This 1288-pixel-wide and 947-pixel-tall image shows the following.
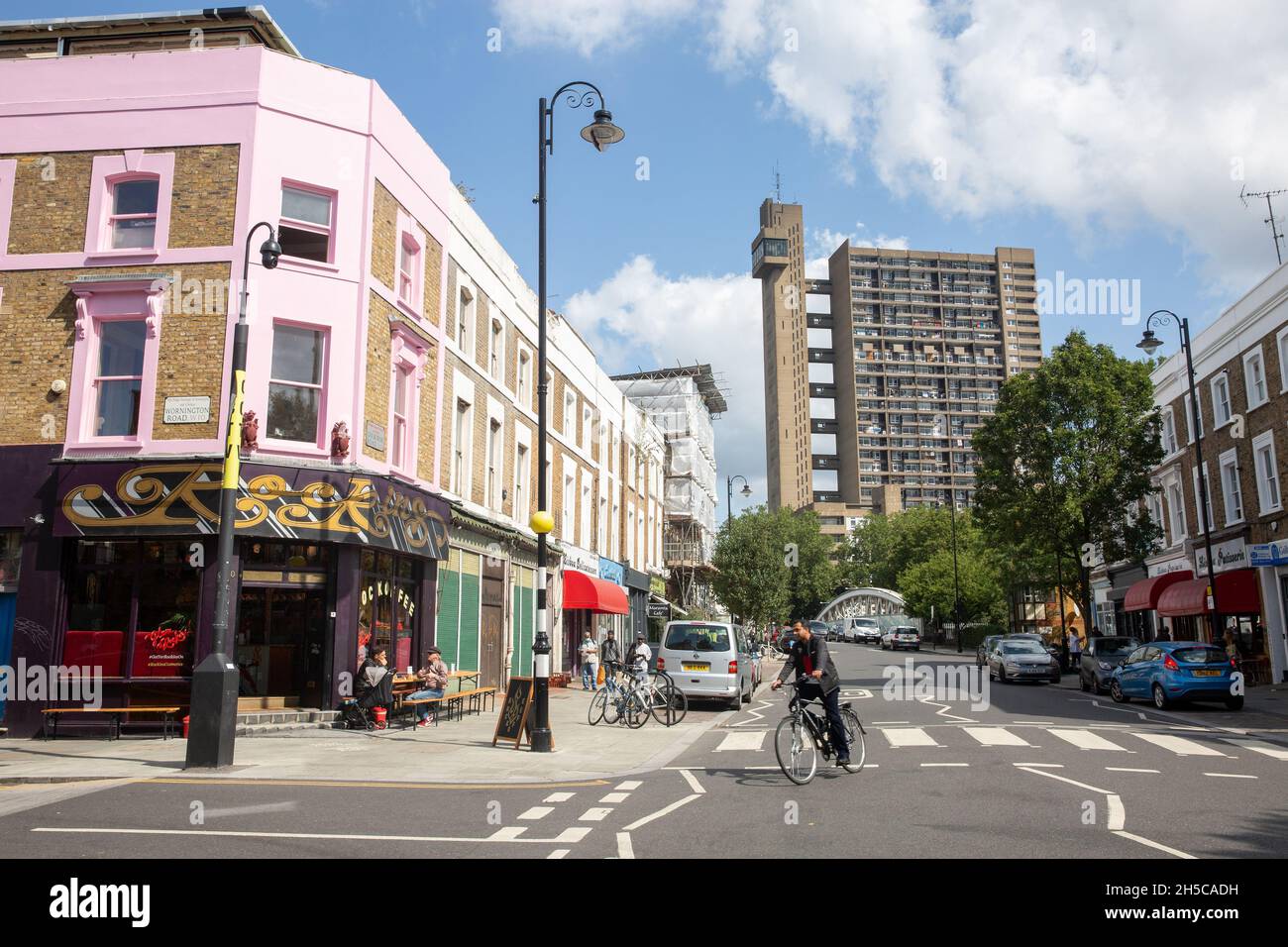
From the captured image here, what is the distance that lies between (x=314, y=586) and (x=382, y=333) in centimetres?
507

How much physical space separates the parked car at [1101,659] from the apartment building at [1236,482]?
253 cm

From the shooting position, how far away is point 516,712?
47.5ft

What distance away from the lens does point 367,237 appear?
1805 cm

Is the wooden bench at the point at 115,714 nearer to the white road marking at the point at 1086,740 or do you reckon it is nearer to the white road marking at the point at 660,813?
the white road marking at the point at 660,813

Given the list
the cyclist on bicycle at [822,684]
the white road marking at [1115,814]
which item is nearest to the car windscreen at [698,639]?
the cyclist on bicycle at [822,684]

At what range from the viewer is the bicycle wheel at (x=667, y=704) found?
18.1 m

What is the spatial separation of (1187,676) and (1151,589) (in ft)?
64.8

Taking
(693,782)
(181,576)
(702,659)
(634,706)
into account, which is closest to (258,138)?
(181,576)

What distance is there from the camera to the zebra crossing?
542 inches

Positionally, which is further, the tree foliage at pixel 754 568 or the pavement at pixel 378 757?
the tree foliage at pixel 754 568

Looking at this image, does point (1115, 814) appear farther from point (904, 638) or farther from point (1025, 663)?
point (904, 638)

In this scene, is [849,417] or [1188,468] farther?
[849,417]
